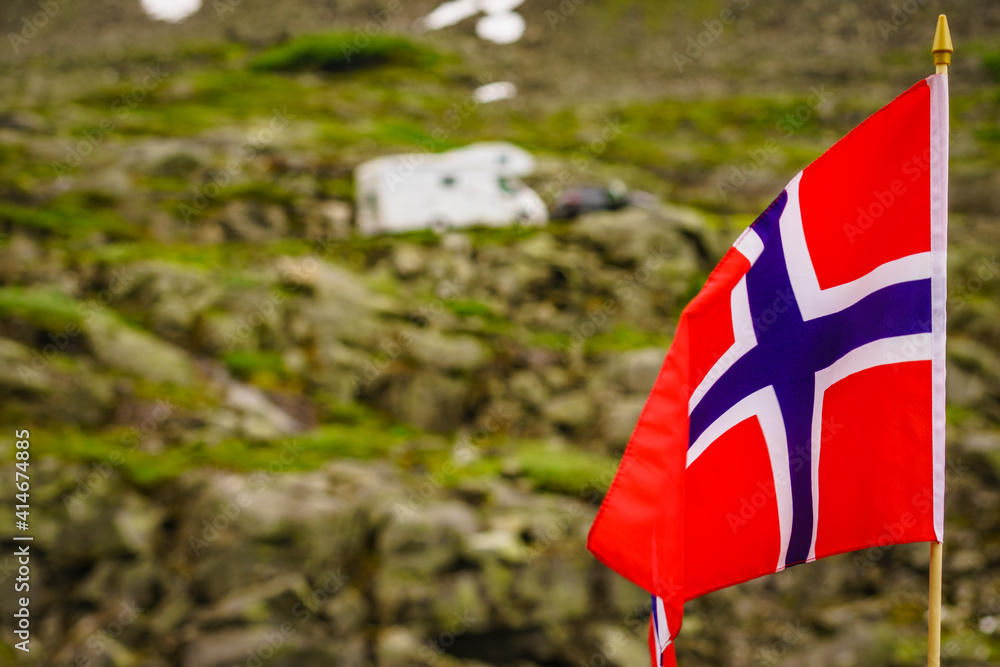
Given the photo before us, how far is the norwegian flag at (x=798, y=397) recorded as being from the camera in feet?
Result: 16.5

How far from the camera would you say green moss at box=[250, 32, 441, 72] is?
94.8 m

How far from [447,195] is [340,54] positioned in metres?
74.6

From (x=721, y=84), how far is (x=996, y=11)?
30.3 meters

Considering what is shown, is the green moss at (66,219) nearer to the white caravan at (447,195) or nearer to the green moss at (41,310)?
the green moss at (41,310)

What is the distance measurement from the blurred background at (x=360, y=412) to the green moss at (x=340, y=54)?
49617 mm

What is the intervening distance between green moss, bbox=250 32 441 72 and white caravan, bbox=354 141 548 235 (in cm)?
6794

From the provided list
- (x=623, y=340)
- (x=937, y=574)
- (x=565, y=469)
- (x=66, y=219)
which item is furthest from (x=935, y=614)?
(x=66, y=219)

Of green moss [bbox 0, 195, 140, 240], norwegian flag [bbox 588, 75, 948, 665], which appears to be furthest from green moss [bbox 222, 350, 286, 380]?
norwegian flag [bbox 588, 75, 948, 665]

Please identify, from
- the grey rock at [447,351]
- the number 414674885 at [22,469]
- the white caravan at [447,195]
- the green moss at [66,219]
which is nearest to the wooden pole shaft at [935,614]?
the number 414674885 at [22,469]

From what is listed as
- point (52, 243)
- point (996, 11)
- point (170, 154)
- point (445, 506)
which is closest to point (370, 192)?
point (52, 243)

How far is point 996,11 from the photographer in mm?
87625

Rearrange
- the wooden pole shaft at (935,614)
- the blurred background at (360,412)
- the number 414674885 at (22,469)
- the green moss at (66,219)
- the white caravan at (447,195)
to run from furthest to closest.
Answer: the white caravan at (447,195) < the green moss at (66,219) < the number 414674885 at (22,469) < the blurred background at (360,412) < the wooden pole shaft at (935,614)

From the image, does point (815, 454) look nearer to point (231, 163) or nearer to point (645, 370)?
point (645, 370)

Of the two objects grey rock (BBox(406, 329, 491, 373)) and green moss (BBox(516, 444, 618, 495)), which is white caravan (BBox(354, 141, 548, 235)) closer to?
grey rock (BBox(406, 329, 491, 373))
